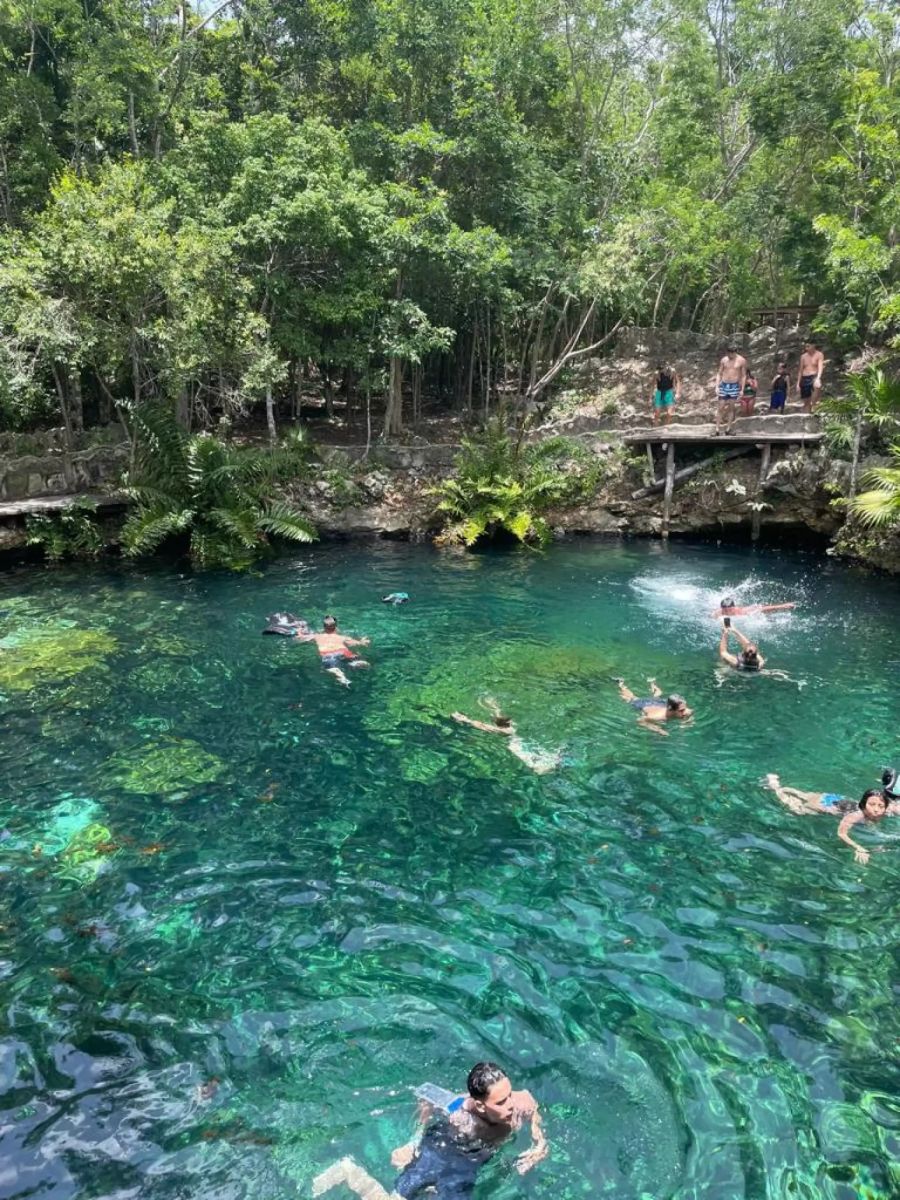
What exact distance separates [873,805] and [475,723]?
4.74 metres

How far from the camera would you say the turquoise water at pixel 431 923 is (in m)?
4.93

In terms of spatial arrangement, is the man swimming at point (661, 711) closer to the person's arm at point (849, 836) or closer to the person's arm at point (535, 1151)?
the person's arm at point (849, 836)

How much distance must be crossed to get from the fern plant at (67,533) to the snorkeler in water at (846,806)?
52.8 ft

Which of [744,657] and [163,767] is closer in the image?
[163,767]

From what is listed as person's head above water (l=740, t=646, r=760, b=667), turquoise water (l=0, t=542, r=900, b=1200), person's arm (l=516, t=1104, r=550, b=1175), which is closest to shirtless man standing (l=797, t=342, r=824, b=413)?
turquoise water (l=0, t=542, r=900, b=1200)

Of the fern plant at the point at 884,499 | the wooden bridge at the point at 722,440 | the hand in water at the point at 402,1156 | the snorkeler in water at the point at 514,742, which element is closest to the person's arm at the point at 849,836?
the snorkeler in water at the point at 514,742

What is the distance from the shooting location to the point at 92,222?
16.4 meters

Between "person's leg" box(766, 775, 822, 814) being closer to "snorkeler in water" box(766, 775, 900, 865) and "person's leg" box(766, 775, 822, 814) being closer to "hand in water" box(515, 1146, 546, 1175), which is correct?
"snorkeler in water" box(766, 775, 900, 865)

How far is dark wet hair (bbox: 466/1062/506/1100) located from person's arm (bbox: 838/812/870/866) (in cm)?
465

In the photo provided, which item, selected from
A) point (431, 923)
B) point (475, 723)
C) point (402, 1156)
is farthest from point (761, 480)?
point (402, 1156)

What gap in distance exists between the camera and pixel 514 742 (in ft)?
33.5

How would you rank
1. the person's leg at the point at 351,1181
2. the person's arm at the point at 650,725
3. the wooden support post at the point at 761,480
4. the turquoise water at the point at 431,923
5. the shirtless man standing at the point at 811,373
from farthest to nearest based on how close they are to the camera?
the shirtless man standing at the point at 811,373 < the wooden support post at the point at 761,480 < the person's arm at the point at 650,725 < the turquoise water at the point at 431,923 < the person's leg at the point at 351,1181

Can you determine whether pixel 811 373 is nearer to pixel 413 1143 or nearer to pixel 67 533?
pixel 67 533

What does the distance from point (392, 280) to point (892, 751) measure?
689 inches
